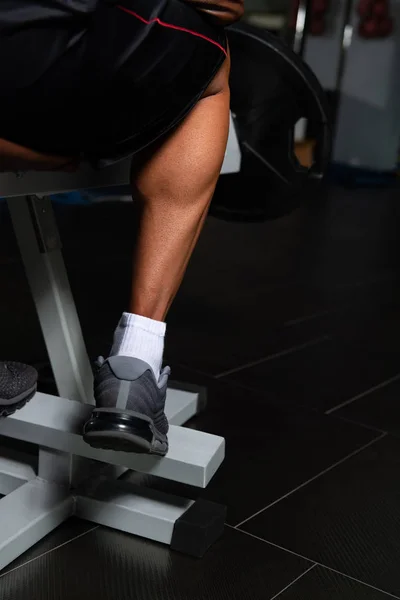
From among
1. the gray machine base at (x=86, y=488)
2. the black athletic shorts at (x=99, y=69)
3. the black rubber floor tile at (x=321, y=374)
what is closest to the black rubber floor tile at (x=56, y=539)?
the gray machine base at (x=86, y=488)

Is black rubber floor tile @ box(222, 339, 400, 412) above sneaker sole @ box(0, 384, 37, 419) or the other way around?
the other way around

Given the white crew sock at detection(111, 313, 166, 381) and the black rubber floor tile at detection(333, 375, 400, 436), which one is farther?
the black rubber floor tile at detection(333, 375, 400, 436)

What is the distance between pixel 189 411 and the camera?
1.42 metres

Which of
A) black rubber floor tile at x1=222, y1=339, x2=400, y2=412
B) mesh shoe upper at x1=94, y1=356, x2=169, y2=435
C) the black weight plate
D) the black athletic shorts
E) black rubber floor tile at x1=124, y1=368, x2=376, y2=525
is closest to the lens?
the black athletic shorts

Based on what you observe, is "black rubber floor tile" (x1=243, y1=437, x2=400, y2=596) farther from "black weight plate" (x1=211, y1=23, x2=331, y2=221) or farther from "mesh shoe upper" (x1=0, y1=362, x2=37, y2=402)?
"black weight plate" (x1=211, y1=23, x2=331, y2=221)

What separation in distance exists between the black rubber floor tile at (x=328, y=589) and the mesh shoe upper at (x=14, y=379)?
43cm

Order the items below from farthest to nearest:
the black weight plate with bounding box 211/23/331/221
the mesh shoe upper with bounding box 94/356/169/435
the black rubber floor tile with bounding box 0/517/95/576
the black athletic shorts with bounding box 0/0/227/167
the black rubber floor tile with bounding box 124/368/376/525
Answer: the black weight plate with bounding box 211/23/331/221, the black rubber floor tile with bounding box 124/368/376/525, the black rubber floor tile with bounding box 0/517/95/576, the mesh shoe upper with bounding box 94/356/169/435, the black athletic shorts with bounding box 0/0/227/167

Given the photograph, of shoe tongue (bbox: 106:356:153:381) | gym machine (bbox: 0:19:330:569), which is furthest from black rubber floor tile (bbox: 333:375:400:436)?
shoe tongue (bbox: 106:356:153:381)

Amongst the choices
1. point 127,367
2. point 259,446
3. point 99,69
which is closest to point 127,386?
point 127,367

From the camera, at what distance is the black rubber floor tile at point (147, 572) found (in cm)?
91

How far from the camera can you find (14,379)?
1.06m

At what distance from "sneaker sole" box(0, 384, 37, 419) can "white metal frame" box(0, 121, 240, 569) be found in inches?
0.4

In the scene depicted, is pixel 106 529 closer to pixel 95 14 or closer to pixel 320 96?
pixel 95 14

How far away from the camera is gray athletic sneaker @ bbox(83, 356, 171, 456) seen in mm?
834
